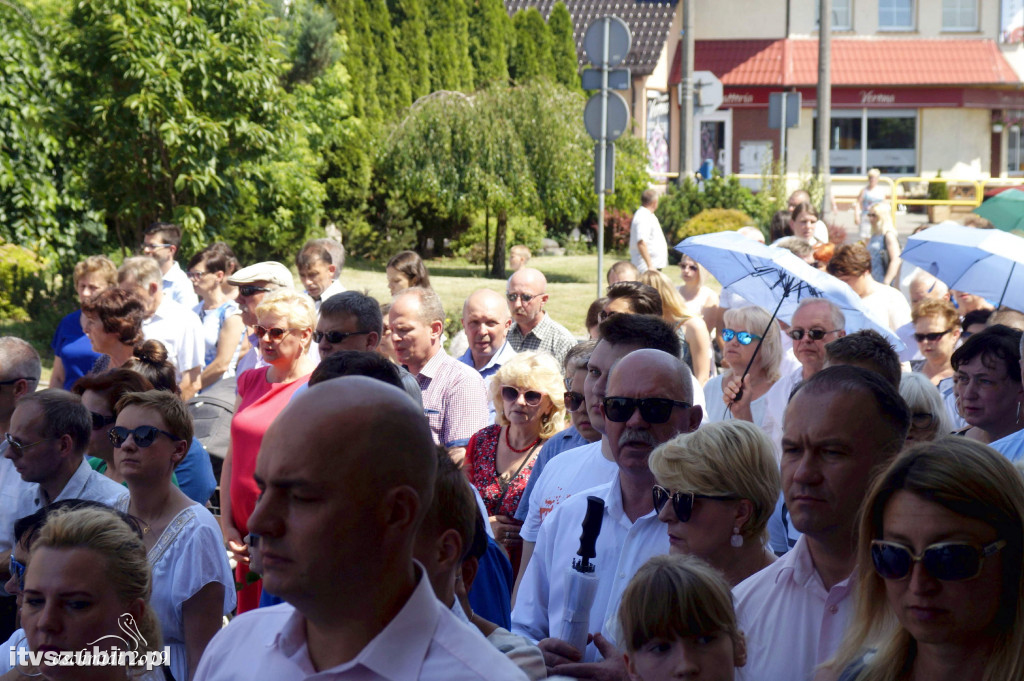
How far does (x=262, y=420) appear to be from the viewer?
17.6 feet

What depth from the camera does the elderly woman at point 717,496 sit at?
3389 mm

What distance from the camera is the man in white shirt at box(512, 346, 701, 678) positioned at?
12.1 ft

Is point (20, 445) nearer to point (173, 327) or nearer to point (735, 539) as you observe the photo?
point (173, 327)

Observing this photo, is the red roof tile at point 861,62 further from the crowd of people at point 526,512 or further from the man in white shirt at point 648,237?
the crowd of people at point 526,512

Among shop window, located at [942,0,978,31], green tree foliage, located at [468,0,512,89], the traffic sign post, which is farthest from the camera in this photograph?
shop window, located at [942,0,978,31]

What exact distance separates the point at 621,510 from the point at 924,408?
1.59 meters

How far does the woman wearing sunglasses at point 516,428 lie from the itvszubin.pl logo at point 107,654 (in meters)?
2.10

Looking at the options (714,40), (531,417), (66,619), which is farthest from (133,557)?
(714,40)

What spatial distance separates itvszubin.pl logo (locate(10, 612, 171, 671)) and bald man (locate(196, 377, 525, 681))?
1.28m

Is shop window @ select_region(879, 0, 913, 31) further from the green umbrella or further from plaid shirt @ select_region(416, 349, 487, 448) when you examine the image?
plaid shirt @ select_region(416, 349, 487, 448)

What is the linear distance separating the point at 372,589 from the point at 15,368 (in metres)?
4.61

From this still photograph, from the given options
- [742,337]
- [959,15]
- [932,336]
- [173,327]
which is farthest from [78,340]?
[959,15]

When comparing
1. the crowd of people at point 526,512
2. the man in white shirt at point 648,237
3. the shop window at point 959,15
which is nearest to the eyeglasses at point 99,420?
the crowd of people at point 526,512

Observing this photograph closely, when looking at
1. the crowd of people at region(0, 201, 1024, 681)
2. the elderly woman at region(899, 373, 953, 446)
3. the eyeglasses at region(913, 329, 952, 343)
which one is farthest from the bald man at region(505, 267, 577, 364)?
the elderly woman at region(899, 373, 953, 446)
